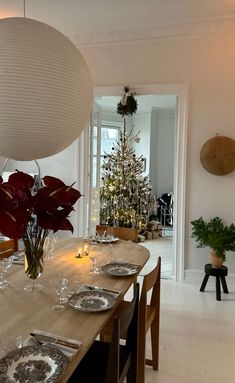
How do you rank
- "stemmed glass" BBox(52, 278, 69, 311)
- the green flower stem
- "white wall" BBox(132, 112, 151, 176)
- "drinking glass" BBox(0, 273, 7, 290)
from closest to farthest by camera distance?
"stemmed glass" BBox(52, 278, 69, 311), the green flower stem, "drinking glass" BBox(0, 273, 7, 290), "white wall" BBox(132, 112, 151, 176)

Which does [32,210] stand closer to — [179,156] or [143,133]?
[179,156]

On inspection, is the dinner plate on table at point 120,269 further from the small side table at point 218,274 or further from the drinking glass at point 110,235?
the small side table at point 218,274

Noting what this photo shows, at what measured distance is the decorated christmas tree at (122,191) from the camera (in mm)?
6527

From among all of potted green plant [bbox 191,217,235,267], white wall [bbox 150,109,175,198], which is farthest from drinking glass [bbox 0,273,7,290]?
white wall [bbox 150,109,175,198]

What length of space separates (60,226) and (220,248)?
246 cm

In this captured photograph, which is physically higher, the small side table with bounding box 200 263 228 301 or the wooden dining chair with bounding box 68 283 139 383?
the wooden dining chair with bounding box 68 283 139 383

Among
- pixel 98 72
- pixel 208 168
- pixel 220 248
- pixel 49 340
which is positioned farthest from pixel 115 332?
pixel 98 72

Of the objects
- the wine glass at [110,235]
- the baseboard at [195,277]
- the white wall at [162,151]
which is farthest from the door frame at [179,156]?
the white wall at [162,151]

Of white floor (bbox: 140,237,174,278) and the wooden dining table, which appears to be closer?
the wooden dining table

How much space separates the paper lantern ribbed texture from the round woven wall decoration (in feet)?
8.63

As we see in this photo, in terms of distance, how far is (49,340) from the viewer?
52.3 inches

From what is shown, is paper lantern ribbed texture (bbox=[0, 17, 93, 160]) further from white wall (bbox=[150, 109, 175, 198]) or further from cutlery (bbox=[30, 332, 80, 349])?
white wall (bbox=[150, 109, 175, 198])

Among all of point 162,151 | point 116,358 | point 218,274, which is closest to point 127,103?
point 218,274

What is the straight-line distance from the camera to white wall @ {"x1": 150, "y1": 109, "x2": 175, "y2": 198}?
8.74 meters
